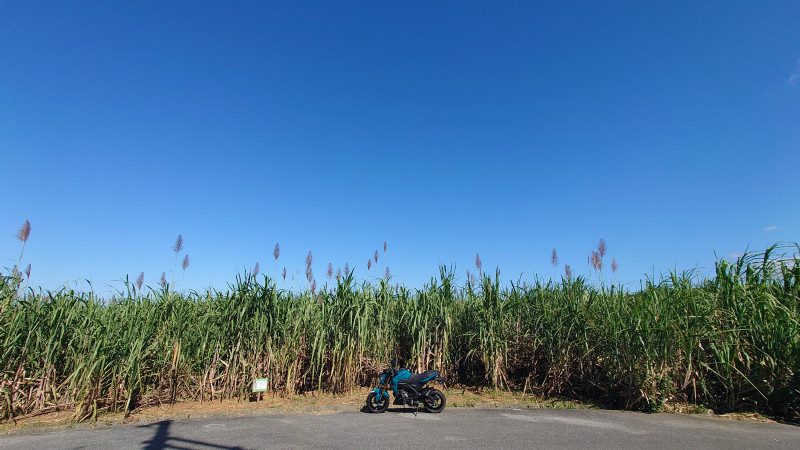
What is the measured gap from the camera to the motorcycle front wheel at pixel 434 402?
21.9 ft

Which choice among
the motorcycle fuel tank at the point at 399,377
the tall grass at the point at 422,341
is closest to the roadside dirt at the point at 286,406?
the tall grass at the point at 422,341

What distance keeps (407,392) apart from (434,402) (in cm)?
51

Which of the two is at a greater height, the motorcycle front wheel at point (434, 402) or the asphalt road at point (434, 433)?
the motorcycle front wheel at point (434, 402)

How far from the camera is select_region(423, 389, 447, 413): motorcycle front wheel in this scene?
263 inches

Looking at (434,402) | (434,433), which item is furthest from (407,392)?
(434,433)

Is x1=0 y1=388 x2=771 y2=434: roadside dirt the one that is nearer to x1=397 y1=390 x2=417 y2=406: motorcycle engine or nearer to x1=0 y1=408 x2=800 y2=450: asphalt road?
x1=0 y1=408 x2=800 y2=450: asphalt road

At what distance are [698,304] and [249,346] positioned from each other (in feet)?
27.6

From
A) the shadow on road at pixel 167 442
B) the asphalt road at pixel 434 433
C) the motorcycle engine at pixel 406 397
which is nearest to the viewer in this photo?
the shadow on road at pixel 167 442

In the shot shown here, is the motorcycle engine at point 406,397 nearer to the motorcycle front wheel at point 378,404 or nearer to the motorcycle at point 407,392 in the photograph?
the motorcycle at point 407,392

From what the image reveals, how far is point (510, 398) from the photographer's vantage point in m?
7.84

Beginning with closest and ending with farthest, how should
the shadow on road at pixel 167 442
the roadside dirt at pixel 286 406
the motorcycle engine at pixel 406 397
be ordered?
1. the shadow on road at pixel 167 442
2. the roadside dirt at pixel 286 406
3. the motorcycle engine at pixel 406 397

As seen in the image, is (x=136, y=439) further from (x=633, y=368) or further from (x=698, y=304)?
(x=698, y=304)

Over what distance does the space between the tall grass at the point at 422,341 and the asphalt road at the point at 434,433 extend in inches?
31.8

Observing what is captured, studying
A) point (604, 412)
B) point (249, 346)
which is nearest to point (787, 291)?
point (604, 412)
